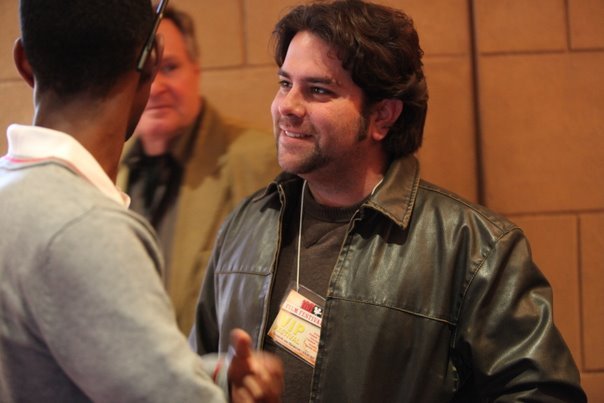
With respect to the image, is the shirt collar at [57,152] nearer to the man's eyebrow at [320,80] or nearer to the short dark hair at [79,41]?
the short dark hair at [79,41]

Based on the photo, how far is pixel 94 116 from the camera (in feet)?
2.80

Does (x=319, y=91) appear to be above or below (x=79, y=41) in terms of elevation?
below

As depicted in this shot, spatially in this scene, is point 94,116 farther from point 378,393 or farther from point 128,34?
point 378,393

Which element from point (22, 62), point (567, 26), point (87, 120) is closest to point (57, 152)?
point (87, 120)

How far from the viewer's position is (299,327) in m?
1.57

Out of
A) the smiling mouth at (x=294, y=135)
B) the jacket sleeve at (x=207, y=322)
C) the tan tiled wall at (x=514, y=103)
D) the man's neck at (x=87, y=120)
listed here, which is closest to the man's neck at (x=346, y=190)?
the smiling mouth at (x=294, y=135)

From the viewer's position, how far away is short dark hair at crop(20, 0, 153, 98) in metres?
0.82

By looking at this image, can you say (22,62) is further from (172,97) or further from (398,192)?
(172,97)

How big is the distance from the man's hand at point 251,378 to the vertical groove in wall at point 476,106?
4.99 ft

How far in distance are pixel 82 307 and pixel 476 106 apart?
1826 millimetres

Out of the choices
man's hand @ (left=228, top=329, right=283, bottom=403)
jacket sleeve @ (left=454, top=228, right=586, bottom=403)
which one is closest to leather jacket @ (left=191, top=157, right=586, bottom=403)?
jacket sleeve @ (left=454, top=228, right=586, bottom=403)

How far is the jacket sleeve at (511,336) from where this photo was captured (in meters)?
1.41

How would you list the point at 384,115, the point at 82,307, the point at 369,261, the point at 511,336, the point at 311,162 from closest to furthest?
the point at 82,307 → the point at 511,336 → the point at 369,261 → the point at 311,162 → the point at 384,115

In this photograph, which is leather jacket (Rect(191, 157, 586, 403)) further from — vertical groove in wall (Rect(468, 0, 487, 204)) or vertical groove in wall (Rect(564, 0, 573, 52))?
vertical groove in wall (Rect(564, 0, 573, 52))
